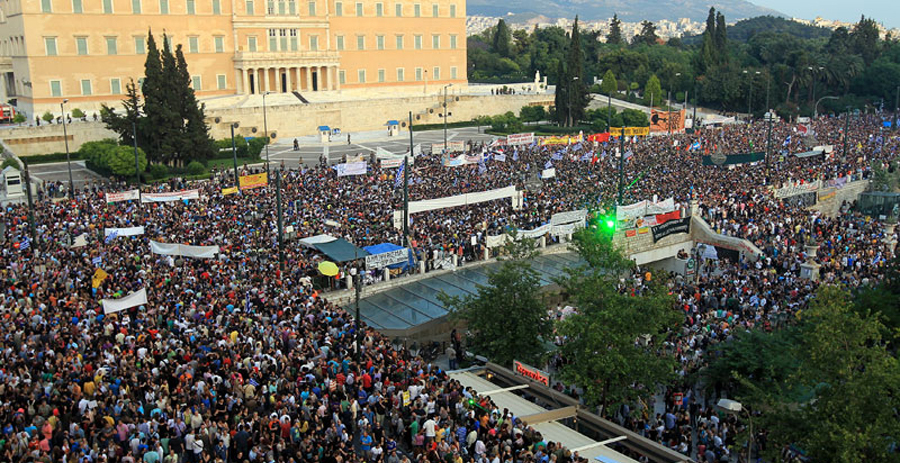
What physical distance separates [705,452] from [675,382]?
3140 mm

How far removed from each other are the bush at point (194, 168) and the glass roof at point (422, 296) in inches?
900

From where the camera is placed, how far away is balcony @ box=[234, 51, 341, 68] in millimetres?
71125

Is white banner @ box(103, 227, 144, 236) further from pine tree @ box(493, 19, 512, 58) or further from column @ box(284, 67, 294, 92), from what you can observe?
pine tree @ box(493, 19, 512, 58)

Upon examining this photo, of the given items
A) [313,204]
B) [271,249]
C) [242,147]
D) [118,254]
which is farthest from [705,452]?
[242,147]

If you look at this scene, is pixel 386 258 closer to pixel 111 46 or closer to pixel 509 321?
pixel 509 321

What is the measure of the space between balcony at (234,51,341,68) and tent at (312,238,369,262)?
46776mm

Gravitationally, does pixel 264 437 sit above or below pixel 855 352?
below

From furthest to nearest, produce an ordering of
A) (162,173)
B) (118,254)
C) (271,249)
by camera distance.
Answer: (162,173)
(271,249)
(118,254)

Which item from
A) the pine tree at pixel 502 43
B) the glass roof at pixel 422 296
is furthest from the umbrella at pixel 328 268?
the pine tree at pixel 502 43

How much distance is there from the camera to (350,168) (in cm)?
3872

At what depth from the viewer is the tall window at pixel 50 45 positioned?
62.4 m

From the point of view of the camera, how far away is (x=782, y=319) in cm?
2500

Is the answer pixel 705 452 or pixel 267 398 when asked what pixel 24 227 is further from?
pixel 705 452

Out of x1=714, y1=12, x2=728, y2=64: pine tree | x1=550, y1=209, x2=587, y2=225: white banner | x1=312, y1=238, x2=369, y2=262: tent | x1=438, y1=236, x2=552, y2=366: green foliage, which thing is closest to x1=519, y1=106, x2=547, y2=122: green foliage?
x1=714, y1=12, x2=728, y2=64: pine tree
